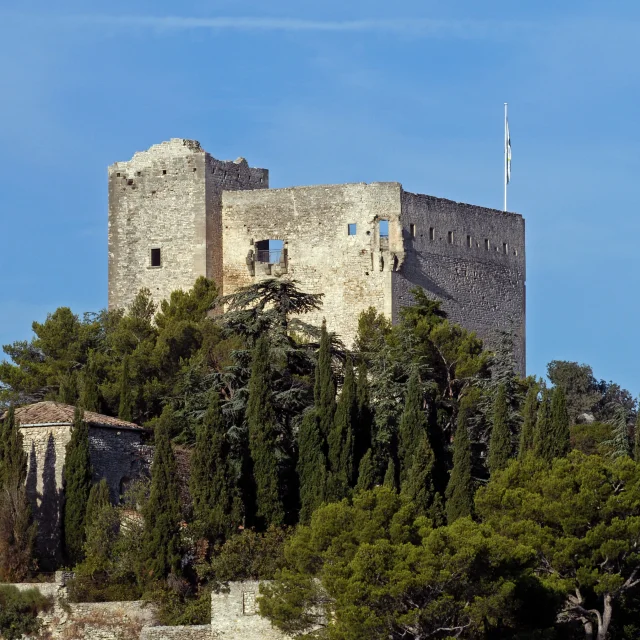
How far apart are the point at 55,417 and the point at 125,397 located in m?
5.21

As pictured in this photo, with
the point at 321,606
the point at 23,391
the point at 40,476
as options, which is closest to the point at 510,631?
the point at 321,606

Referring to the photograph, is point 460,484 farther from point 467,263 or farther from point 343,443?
point 467,263

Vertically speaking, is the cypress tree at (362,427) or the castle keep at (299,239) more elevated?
the castle keep at (299,239)

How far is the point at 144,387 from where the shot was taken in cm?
5238

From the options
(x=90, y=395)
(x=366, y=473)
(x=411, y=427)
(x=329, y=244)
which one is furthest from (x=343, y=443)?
(x=329, y=244)

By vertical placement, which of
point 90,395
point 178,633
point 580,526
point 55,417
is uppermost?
point 90,395

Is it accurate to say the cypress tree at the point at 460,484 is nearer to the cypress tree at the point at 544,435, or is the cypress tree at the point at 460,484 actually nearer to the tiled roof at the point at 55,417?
the cypress tree at the point at 544,435

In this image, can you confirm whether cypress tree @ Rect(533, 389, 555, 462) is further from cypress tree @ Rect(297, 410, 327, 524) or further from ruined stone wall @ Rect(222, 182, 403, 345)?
ruined stone wall @ Rect(222, 182, 403, 345)

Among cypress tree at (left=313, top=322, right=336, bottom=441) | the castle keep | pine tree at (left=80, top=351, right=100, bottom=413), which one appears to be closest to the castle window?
the castle keep

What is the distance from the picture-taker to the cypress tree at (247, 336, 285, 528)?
143 feet

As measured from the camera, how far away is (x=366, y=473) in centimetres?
4450

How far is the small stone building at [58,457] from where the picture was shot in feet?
145

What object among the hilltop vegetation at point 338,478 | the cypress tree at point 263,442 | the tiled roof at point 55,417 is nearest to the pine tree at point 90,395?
the hilltop vegetation at point 338,478

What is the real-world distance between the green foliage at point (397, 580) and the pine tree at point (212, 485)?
4.02 metres
